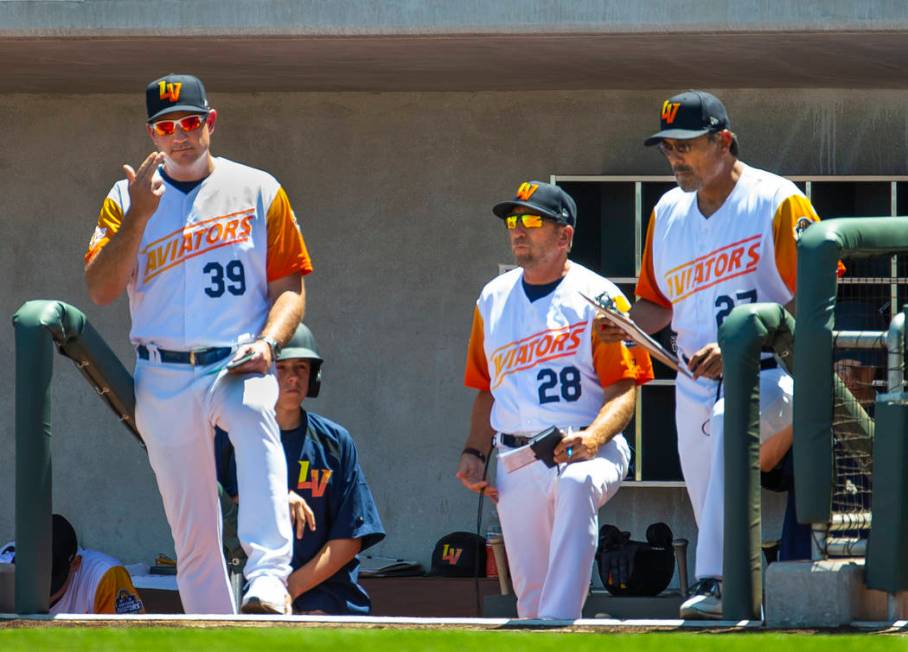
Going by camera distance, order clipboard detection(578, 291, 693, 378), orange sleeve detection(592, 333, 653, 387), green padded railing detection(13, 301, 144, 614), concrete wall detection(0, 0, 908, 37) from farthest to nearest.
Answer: concrete wall detection(0, 0, 908, 37), orange sleeve detection(592, 333, 653, 387), clipboard detection(578, 291, 693, 378), green padded railing detection(13, 301, 144, 614)

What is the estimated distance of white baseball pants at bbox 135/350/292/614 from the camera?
5.89m

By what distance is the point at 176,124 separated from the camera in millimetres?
6207

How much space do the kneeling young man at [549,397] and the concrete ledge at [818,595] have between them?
1.01 meters

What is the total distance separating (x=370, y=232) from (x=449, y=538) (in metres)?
1.70

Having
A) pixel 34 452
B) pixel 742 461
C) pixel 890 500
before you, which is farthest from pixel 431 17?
pixel 890 500

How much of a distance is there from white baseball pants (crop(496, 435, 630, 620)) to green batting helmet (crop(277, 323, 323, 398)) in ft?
3.13

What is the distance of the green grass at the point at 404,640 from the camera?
4582mm

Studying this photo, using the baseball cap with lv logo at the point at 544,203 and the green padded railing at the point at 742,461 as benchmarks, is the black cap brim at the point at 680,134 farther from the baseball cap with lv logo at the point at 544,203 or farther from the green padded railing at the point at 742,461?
the green padded railing at the point at 742,461

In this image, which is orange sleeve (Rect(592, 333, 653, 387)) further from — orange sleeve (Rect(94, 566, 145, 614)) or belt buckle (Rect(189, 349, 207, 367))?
orange sleeve (Rect(94, 566, 145, 614))

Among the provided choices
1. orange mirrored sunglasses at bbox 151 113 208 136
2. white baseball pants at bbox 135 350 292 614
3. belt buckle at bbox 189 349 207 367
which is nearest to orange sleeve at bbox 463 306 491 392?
white baseball pants at bbox 135 350 292 614

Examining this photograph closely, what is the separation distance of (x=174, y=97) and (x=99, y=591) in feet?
7.83

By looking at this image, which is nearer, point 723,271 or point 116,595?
point 723,271

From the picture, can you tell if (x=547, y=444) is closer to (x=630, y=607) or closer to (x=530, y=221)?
(x=530, y=221)

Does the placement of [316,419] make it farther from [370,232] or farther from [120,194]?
[370,232]
